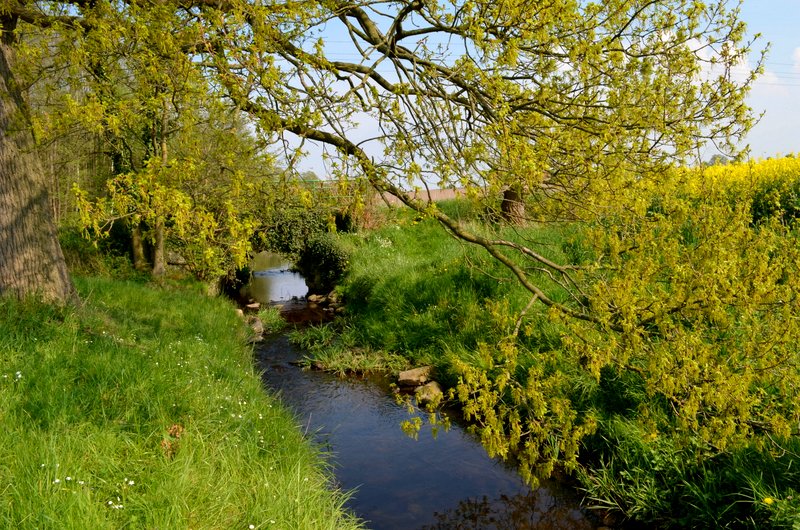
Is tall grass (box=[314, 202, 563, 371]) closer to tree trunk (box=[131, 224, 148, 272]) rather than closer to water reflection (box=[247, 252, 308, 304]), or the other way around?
tree trunk (box=[131, 224, 148, 272])

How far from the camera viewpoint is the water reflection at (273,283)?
22105 mm

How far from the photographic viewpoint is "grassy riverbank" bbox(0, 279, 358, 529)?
3896 millimetres

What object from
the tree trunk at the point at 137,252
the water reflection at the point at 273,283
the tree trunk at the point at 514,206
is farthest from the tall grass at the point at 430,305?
the water reflection at the point at 273,283

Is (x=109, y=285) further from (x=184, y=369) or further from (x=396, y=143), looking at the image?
(x=396, y=143)

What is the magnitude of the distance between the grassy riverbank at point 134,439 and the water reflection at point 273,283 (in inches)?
505

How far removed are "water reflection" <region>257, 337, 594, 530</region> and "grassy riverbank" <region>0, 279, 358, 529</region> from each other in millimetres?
718

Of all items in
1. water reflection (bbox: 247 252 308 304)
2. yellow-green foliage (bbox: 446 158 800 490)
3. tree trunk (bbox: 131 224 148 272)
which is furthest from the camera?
water reflection (bbox: 247 252 308 304)

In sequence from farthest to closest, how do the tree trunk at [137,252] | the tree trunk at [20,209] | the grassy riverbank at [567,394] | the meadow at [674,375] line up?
the tree trunk at [137,252]
the tree trunk at [20,209]
the grassy riverbank at [567,394]
the meadow at [674,375]

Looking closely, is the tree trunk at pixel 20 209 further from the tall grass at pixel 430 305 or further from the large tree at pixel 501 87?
the tall grass at pixel 430 305

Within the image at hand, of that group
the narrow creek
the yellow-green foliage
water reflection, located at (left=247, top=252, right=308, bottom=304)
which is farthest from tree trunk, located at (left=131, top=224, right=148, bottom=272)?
the yellow-green foliage

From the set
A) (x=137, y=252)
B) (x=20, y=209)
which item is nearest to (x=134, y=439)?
(x=20, y=209)

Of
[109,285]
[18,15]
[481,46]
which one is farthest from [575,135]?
[109,285]

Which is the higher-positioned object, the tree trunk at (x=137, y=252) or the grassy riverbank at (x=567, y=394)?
the tree trunk at (x=137, y=252)

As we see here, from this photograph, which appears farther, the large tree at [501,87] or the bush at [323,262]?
the bush at [323,262]
